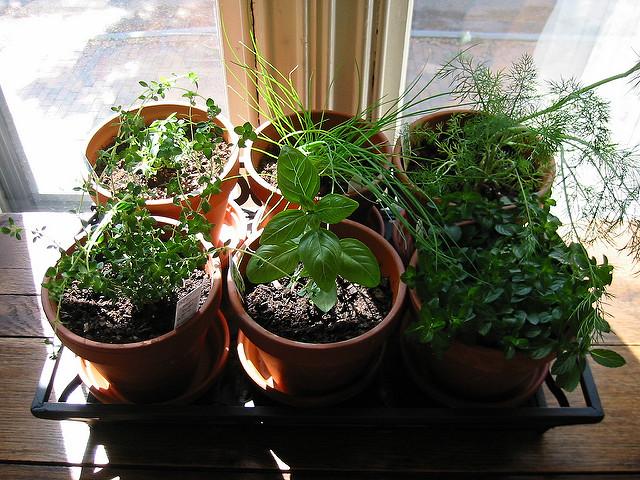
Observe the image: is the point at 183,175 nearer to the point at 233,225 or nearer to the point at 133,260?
the point at 233,225

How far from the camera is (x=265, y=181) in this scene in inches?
40.8

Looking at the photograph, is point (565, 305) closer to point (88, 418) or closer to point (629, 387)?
point (629, 387)

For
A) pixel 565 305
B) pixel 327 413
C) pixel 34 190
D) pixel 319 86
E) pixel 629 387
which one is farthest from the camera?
pixel 34 190

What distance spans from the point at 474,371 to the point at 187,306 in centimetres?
44

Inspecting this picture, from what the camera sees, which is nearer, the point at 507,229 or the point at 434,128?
the point at 507,229

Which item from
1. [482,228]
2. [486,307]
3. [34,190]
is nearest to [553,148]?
[482,228]

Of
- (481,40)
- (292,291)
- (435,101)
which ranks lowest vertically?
(292,291)

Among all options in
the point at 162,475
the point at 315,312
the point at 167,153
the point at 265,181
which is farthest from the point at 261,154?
the point at 162,475

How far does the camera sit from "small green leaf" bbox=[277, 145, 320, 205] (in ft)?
2.65

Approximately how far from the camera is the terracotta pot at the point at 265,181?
3.34ft

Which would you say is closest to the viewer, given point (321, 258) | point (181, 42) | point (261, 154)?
point (321, 258)

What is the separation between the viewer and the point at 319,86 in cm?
120

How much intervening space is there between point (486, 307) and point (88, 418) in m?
0.63

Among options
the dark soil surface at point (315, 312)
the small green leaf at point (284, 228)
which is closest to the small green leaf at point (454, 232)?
the dark soil surface at point (315, 312)
